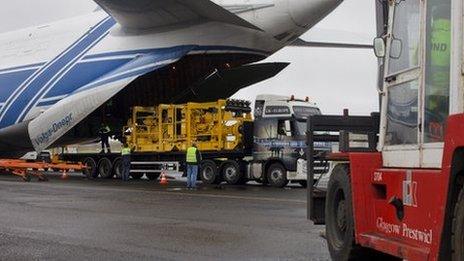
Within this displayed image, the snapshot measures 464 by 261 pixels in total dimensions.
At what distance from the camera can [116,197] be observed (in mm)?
16109

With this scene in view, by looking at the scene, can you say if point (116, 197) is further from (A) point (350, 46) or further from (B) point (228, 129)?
(A) point (350, 46)

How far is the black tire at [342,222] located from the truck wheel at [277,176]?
14.8 metres

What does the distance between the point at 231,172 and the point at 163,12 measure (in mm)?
6280

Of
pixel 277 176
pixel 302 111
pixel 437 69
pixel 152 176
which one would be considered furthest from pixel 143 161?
pixel 437 69

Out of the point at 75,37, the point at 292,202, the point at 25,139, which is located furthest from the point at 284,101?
the point at 25,139

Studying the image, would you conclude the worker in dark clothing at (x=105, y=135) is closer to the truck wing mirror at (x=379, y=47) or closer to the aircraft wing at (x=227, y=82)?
the aircraft wing at (x=227, y=82)

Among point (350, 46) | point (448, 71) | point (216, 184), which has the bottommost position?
point (216, 184)

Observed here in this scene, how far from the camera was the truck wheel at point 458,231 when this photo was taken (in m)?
4.12

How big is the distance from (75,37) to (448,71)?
80.8 ft

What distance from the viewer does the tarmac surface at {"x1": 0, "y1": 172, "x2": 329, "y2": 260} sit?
7578mm

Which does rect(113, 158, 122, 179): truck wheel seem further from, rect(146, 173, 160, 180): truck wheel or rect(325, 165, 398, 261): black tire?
rect(325, 165, 398, 261): black tire

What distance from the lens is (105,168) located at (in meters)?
27.6

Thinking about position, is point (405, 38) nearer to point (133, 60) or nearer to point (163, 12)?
point (163, 12)

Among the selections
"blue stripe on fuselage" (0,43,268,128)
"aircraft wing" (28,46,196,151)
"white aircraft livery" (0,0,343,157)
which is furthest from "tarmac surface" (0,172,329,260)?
"blue stripe on fuselage" (0,43,268,128)
